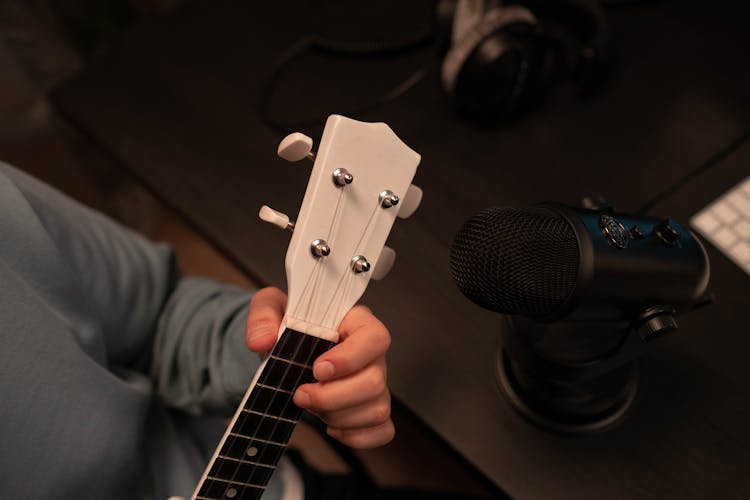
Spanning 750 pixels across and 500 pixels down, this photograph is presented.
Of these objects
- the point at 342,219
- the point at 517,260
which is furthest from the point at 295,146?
the point at 517,260

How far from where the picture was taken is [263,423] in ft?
1.55

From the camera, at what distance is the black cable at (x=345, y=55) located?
762 mm

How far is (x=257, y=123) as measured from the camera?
2.56 feet

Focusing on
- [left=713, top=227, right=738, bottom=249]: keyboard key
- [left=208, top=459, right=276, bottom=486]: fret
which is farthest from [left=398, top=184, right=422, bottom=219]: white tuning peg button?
[left=713, top=227, right=738, bottom=249]: keyboard key

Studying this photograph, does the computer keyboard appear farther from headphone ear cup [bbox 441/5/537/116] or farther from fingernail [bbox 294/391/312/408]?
fingernail [bbox 294/391/312/408]

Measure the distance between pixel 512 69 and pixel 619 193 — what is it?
0.18m

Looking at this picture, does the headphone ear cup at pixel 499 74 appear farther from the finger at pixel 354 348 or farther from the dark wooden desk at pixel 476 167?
the finger at pixel 354 348

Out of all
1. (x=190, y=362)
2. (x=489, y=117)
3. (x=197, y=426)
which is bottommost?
(x=197, y=426)

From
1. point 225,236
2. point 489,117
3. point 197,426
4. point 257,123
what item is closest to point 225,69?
point 257,123

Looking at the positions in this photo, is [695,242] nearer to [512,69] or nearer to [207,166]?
[512,69]

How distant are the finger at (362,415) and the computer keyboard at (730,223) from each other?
381mm

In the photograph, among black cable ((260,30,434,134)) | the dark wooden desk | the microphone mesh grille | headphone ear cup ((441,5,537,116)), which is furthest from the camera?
black cable ((260,30,434,134))

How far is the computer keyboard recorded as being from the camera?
610 mm

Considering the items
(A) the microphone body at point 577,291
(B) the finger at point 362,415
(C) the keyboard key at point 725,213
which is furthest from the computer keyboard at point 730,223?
(B) the finger at point 362,415
